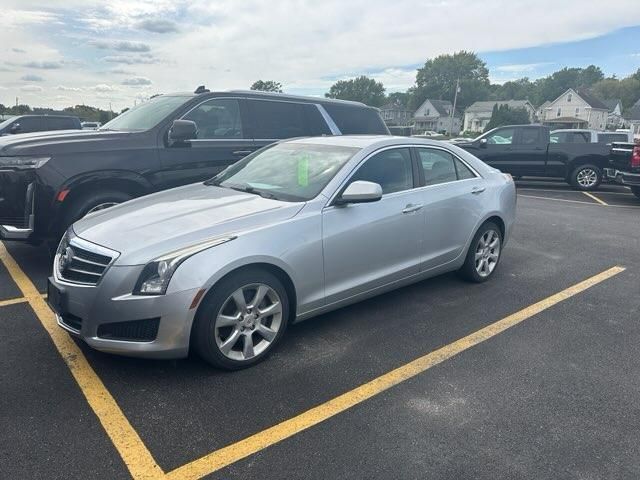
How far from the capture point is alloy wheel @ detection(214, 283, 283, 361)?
321 cm

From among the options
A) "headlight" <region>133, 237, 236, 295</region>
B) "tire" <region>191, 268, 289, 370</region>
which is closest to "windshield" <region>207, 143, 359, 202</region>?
"tire" <region>191, 268, 289, 370</region>

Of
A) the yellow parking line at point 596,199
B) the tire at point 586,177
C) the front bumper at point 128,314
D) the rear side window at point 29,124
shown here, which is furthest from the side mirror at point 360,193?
the rear side window at point 29,124

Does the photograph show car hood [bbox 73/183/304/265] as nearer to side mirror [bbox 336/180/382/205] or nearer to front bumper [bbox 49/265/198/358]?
front bumper [bbox 49/265/198/358]

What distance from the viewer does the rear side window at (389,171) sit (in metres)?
4.08

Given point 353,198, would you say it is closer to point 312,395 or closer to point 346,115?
point 312,395

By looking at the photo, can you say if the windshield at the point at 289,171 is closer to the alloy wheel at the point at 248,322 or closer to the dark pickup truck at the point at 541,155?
the alloy wheel at the point at 248,322

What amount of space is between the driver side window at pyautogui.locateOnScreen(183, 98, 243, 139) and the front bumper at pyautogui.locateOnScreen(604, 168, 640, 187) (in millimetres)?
9351

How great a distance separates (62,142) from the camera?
516 centimetres

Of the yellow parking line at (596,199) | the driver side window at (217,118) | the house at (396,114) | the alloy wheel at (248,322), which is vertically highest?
the house at (396,114)

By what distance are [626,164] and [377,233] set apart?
393 inches

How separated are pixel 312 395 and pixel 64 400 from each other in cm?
149

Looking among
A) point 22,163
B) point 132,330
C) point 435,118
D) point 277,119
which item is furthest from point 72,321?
point 435,118

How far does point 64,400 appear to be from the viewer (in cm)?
293

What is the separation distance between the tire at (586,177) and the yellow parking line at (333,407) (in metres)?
10.6
